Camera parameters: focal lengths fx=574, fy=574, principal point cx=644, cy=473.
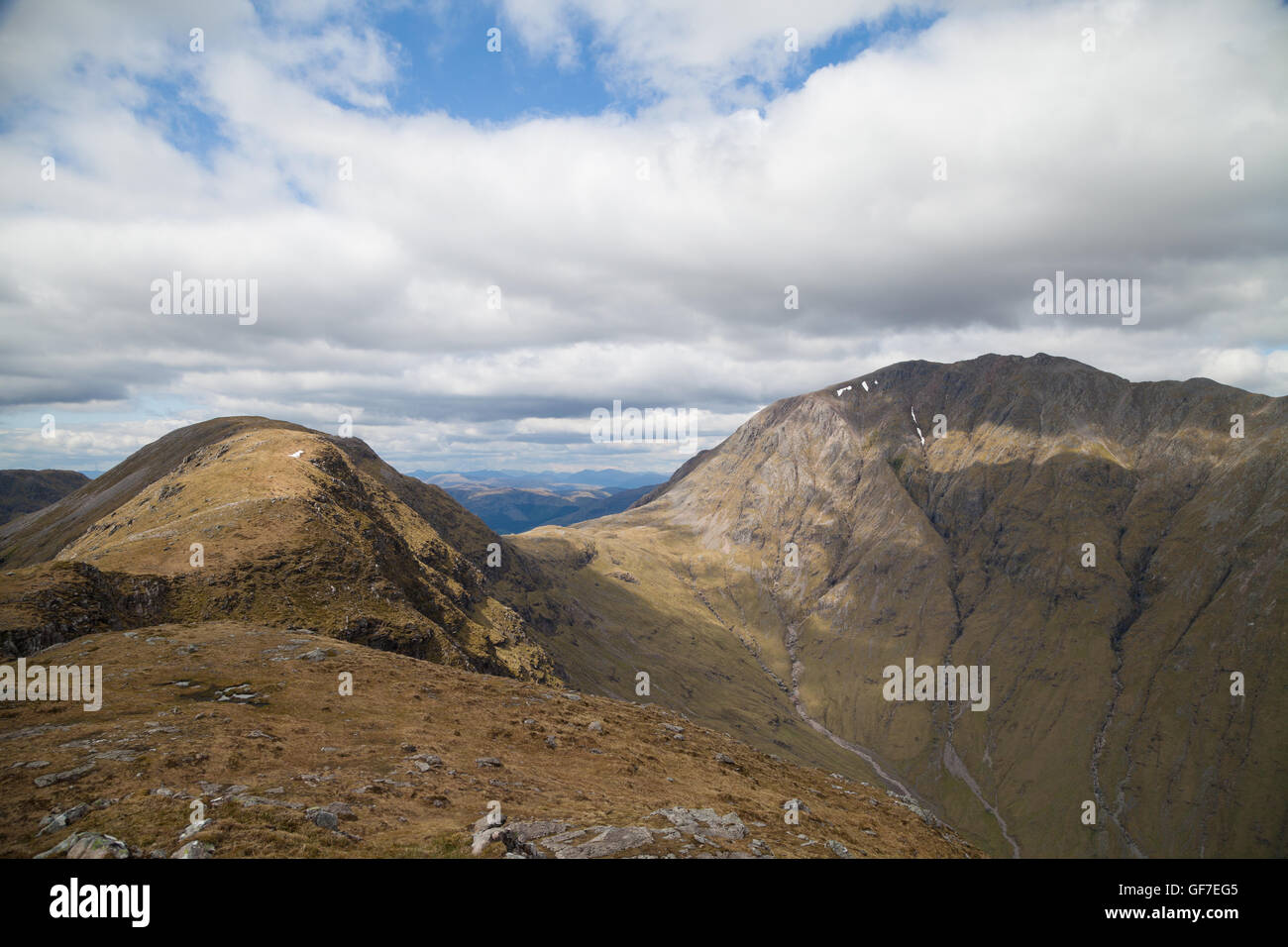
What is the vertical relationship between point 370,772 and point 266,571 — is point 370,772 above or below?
below

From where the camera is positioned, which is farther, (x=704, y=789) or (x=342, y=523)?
(x=342, y=523)

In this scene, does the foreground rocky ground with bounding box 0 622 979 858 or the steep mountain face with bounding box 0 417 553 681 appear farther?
the steep mountain face with bounding box 0 417 553 681

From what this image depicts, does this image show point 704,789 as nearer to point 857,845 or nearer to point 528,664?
point 857,845

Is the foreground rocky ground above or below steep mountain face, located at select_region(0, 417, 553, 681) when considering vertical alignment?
below
